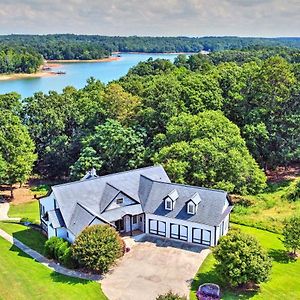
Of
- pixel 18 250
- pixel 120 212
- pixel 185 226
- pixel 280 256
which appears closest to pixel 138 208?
pixel 120 212

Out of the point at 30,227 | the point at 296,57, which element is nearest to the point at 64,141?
the point at 30,227

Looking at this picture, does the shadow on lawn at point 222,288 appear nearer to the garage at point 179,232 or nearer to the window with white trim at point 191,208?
the garage at point 179,232

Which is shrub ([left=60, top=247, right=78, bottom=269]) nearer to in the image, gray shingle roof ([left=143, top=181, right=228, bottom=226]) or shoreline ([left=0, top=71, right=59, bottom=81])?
gray shingle roof ([left=143, top=181, right=228, bottom=226])

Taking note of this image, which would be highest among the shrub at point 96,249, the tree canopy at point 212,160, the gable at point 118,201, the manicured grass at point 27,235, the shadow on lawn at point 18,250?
the tree canopy at point 212,160

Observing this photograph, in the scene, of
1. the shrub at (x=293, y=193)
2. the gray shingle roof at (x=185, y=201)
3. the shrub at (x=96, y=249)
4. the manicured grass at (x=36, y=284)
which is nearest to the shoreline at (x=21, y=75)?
the shrub at (x=293, y=193)

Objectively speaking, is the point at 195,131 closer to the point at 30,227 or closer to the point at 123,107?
the point at 123,107

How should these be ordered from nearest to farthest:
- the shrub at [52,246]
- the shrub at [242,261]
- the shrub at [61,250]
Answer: the shrub at [242,261], the shrub at [61,250], the shrub at [52,246]

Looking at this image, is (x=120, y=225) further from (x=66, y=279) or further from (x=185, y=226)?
(x=66, y=279)

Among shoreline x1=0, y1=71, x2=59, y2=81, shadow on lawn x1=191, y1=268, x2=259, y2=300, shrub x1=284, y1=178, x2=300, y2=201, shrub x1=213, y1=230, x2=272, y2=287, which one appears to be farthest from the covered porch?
shoreline x1=0, y1=71, x2=59, y2=81
